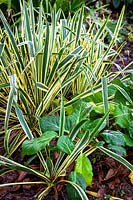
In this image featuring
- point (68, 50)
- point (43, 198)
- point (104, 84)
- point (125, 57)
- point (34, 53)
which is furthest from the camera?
point (125, 57)

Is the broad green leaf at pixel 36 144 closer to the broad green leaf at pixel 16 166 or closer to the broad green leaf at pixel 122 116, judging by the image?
the broad green leaf at pixel 16 166

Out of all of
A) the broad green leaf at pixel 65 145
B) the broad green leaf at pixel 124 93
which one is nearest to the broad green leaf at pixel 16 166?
the broad green leaf at pixel 65 145

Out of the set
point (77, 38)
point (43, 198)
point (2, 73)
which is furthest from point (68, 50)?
point (43, 198)

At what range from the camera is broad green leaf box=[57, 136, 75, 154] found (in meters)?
1.75

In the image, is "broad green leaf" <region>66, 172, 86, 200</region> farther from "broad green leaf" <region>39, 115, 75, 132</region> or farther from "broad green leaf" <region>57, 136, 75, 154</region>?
"broad green leaf" <region>39, 115, 75, 132</region>

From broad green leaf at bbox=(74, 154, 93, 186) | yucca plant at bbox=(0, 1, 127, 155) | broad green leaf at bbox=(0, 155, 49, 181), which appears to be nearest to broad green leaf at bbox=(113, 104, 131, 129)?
yucca plant at bbox=(0, 1, 127, 155)

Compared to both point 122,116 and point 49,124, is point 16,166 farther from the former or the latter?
point 122,116

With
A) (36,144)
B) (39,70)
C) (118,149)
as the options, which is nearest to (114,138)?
(118,149)

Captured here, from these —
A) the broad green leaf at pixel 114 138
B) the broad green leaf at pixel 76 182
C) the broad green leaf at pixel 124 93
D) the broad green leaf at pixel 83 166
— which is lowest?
the broad green leaf at pixel 76 182

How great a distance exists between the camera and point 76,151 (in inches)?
71.6

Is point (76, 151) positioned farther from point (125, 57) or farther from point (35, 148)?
point (125, 57)

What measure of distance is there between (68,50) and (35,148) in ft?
2.67

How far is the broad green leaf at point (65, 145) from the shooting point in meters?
1.75

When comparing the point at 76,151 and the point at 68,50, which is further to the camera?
the point at 68,50
